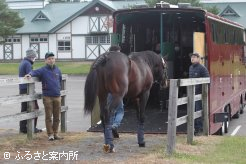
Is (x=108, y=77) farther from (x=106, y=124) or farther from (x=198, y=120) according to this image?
(x=198, y=120)

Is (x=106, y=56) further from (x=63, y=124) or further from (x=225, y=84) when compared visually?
(x=225, y=84)

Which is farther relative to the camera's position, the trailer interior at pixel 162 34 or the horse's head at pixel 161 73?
the trailer interior at pixel 162 34

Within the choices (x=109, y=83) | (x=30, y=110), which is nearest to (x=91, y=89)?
(x=109, y=83)

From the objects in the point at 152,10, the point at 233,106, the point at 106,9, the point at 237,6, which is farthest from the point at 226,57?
the point at 237,6

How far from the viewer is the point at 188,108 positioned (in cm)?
1034

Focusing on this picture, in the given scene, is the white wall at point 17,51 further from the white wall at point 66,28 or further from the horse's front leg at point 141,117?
the horse's front leg at point 141,117

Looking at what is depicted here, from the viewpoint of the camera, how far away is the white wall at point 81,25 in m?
59.9

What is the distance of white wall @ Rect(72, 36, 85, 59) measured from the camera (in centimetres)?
6000

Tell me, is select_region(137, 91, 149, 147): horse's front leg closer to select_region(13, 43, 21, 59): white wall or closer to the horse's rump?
the horse's rump

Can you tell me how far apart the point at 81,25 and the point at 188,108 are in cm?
5062

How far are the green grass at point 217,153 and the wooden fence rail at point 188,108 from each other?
0.28 m

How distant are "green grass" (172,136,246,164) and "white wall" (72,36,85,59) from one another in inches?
1961

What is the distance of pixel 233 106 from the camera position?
653 inches

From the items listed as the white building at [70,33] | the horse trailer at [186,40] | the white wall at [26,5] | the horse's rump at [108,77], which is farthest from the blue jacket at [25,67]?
the white wall at [26,5]
